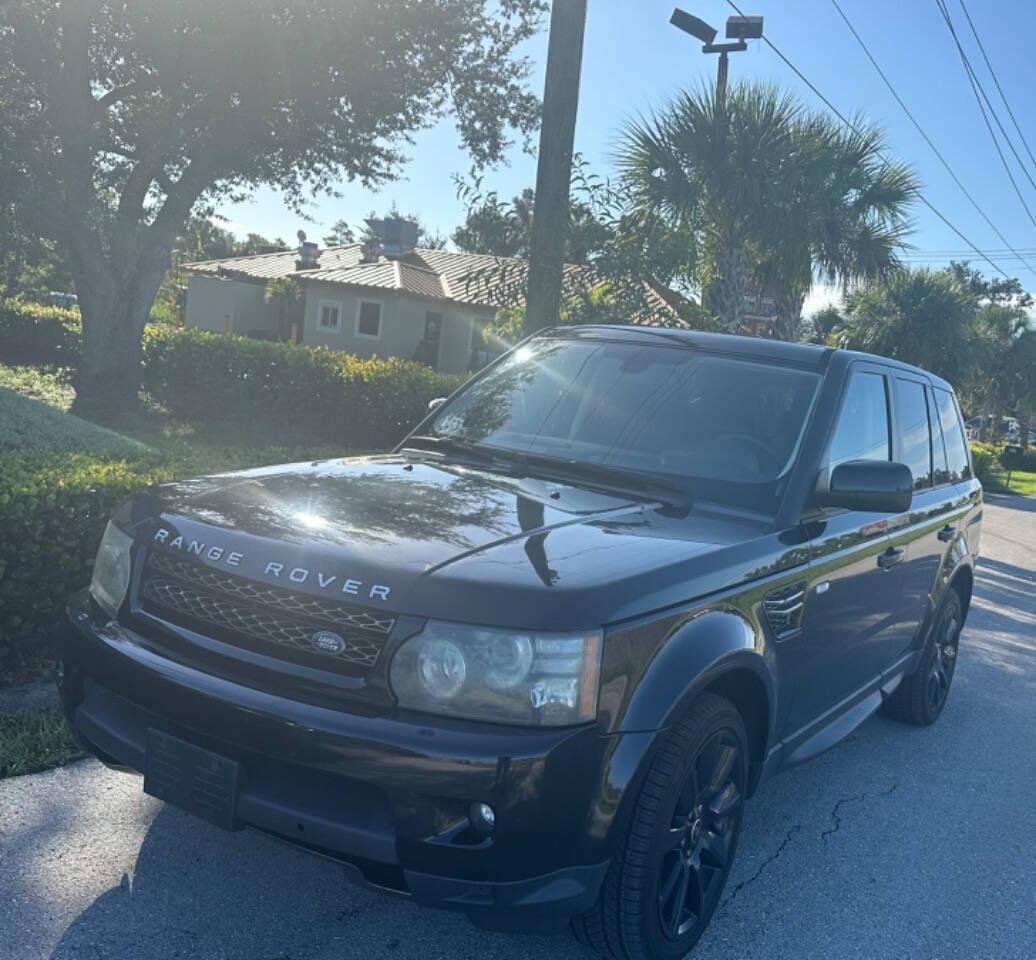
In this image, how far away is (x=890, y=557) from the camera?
444 cm

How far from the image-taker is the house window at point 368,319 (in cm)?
3262

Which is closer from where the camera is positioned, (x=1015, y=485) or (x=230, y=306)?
(x=1015, y=485)

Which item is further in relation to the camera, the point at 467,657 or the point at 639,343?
the point at 639,343

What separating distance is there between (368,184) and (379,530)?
1646 cm

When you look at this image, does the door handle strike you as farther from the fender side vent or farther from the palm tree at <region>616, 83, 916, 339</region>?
the palm tree at <region>616, 83, 916, 339</region>

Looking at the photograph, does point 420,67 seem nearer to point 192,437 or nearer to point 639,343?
point 192,437

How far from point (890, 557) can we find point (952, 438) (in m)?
1.75

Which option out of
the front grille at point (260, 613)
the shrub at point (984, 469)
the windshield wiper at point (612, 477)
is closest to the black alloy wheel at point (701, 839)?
the windshield wiper at point (612, 477)

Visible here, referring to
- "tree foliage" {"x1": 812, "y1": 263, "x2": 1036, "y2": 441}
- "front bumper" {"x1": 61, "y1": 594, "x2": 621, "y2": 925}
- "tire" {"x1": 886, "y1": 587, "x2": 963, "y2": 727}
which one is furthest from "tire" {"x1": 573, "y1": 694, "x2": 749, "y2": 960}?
"tree foliage" {"x1": 812, "y1": 263, "x2": 1036, "y2": 441}

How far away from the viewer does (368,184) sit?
60.4ft

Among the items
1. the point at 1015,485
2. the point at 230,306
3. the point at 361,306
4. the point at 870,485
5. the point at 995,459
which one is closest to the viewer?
the point at 870,485

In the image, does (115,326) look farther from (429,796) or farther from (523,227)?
(429,796)

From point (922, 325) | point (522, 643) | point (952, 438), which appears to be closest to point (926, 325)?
point (922, 325)

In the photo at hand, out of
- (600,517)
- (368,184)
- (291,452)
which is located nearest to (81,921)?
(600,517)
